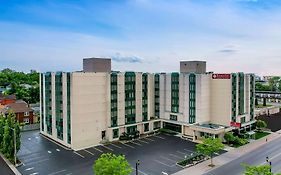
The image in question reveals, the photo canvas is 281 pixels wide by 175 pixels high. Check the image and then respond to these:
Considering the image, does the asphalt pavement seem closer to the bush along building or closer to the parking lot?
the parking lot

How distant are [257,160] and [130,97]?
29.7 metres

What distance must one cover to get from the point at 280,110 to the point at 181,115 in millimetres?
55776

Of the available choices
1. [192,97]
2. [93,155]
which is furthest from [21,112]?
[192,97]

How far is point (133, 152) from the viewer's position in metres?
48.5

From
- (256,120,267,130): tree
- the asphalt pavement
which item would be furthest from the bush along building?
the asphalt pavement

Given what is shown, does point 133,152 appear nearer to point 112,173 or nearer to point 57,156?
point 57,156

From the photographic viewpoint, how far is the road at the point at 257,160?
39125 mm

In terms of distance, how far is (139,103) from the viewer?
205 ft

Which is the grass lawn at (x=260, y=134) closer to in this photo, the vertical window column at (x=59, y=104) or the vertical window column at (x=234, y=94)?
the vertical window column at (x=234, y=94)

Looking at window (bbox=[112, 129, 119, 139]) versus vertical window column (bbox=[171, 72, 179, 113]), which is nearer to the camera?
window (bbox=[112, 129, 119, 139])

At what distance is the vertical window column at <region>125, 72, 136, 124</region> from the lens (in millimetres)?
59812

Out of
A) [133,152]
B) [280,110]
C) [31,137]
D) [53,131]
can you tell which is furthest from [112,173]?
[280,110]

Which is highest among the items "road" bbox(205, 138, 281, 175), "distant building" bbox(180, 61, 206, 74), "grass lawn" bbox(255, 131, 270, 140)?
"distant building" bbox(180, 61, 206, 74)

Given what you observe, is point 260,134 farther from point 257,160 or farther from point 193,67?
point 193,67
